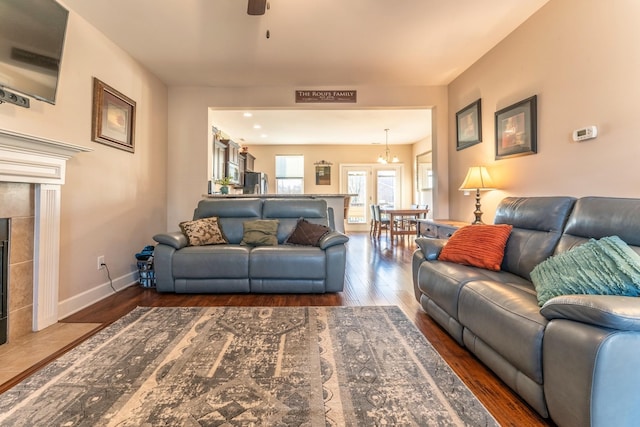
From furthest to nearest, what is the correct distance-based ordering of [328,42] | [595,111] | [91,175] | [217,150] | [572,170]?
[217,150] < [328,42] < [91,175] < [572,170] < [595,111]

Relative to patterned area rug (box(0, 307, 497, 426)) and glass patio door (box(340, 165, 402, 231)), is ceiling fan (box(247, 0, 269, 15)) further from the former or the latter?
glass patio door (box(340, 165, 402, 231))

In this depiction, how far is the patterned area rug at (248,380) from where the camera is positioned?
1271mm

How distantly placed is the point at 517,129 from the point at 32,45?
3953 mm

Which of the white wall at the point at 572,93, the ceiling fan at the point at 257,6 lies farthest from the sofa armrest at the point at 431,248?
the ceiling fan at the point at 257,6

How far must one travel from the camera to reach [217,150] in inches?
210

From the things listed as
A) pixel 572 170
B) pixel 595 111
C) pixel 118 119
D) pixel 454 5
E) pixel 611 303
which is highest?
pixel 454 5

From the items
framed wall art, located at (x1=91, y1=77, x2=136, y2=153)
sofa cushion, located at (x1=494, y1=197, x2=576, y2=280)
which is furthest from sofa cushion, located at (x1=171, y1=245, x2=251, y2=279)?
sofa cushion, located at (x1=494, y1=197, x2=576, y2=280)

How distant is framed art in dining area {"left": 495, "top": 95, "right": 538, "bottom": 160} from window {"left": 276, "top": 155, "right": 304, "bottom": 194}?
5921 mm

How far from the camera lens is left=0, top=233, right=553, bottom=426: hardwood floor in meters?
1.39

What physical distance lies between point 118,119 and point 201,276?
6.17 ft

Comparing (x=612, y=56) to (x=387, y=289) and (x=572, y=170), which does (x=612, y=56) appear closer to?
(x=572, y=170)

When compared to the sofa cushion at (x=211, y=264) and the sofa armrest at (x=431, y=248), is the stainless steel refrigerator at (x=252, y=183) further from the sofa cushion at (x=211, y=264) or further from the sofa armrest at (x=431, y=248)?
the sofa armrest at (x=431, y=248)

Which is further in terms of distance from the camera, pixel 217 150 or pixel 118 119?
pixel 217 150

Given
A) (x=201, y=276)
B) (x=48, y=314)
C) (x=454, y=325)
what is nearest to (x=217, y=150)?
(x=201, y=276)
